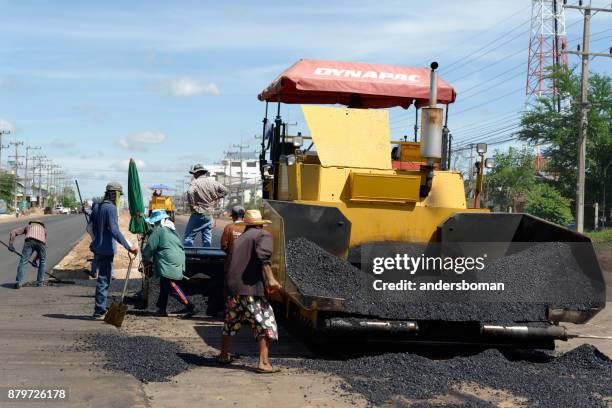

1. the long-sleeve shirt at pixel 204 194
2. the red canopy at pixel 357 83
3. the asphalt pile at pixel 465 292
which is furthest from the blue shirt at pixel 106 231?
the asphalt pile at pixel 465 292

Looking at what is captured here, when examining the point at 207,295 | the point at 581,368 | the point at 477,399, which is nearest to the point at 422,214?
the point at 581,368

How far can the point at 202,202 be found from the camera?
12.7 meters

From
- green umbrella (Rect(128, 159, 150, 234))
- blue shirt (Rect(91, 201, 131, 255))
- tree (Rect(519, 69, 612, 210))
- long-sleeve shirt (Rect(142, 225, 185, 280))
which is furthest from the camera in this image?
tree (Rect(519, 69, 612, 210))

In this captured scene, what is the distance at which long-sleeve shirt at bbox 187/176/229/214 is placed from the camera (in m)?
12.6

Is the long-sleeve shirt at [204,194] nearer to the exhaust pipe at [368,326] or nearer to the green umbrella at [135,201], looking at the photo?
the green umbrella at [135,201]

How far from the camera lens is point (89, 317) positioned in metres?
11.2

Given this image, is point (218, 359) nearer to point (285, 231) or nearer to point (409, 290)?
point (285, 231)

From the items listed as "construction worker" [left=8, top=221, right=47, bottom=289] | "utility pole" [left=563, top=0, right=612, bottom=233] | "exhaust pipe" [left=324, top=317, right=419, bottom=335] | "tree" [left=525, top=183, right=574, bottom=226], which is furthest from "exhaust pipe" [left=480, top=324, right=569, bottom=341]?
"tree" [left=525, top=183, right=574, bottom=226]

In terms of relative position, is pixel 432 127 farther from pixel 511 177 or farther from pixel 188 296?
pixel 511 177

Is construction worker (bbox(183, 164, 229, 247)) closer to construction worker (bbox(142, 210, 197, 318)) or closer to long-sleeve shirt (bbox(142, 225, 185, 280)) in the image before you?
construction worker (bbox(142, 210, 197, 318))

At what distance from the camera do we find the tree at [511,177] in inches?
1953

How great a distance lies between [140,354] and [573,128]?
39907 mm

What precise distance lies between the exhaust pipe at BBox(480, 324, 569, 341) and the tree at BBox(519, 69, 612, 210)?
123 ft

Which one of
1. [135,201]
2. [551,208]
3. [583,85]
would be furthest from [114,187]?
[551,208]
